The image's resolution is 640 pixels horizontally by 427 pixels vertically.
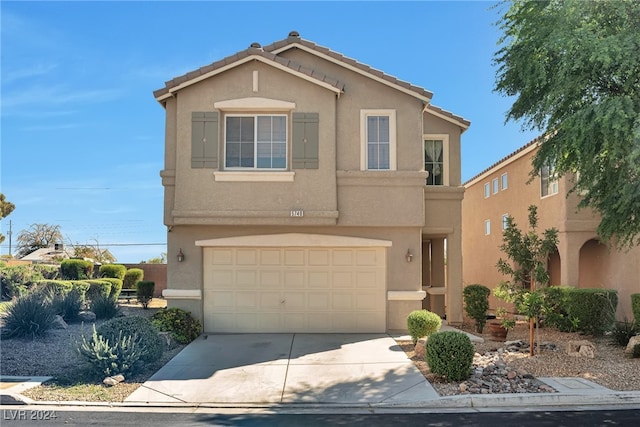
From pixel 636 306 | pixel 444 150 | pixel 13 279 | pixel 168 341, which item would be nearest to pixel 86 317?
pixel 168 341

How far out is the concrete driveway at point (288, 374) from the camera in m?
9.66

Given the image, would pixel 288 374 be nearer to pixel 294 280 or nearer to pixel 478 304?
pixel 294 280

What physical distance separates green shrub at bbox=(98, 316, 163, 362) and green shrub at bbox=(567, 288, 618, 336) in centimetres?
1095

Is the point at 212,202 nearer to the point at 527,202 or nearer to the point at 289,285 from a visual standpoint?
the point at 289,285

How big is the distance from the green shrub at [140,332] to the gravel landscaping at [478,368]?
0.31 meters

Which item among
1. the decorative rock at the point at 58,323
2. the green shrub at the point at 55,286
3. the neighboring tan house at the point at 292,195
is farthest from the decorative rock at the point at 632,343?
the green shrub at the point at 55,286

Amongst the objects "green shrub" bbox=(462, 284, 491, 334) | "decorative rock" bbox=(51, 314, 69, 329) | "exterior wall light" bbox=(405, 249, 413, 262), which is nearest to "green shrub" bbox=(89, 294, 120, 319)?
"decorative rock" bbox=(51, 314, 69, 329)

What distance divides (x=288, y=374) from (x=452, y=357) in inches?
127

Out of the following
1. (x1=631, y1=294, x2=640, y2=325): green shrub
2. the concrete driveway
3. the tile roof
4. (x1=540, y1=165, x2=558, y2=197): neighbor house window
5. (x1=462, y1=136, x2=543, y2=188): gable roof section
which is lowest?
the concrete driveway

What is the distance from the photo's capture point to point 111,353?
10539 millimetres

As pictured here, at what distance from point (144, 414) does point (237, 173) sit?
7.30 meters

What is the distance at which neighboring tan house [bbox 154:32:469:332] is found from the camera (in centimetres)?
1476

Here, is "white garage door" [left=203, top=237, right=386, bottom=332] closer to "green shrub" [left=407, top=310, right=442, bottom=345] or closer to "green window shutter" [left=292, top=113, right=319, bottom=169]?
"green shrub" [left=407, top=310, right=442, bottom=345]

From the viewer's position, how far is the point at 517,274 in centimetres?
1283
